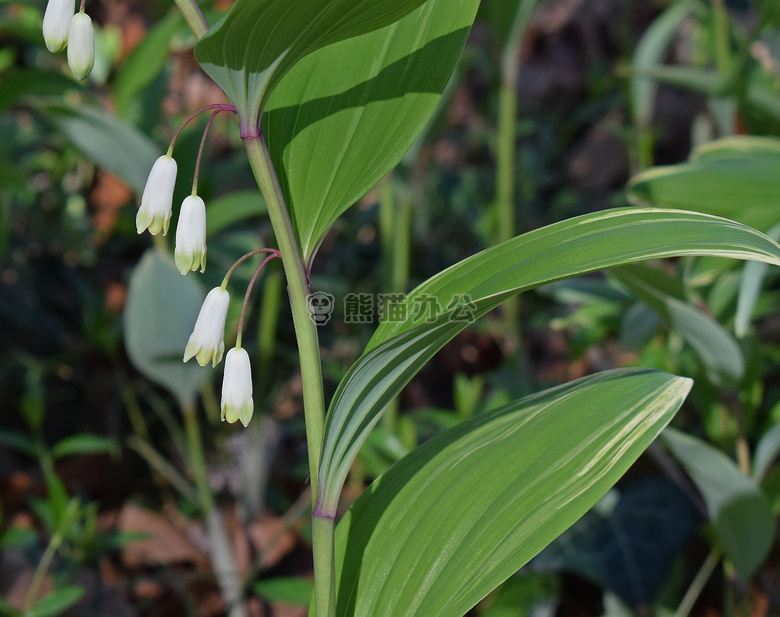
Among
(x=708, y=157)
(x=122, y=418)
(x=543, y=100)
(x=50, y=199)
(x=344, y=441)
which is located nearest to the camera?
(x=344, y=441)

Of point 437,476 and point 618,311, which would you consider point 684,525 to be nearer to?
point 618,311

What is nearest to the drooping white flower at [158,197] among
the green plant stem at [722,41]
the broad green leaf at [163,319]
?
the broad green leaf at [163,319]

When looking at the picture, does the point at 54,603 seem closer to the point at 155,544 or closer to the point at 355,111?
the point at 155,544

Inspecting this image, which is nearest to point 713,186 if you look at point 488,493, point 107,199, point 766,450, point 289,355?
point 766,450

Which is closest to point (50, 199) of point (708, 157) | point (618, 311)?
point (618, 311)

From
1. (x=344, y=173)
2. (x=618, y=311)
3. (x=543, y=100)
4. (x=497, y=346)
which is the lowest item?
(x=344, y=173)

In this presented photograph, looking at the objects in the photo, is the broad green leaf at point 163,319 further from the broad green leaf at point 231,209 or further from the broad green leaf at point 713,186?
the broad green leaf at point 713,186

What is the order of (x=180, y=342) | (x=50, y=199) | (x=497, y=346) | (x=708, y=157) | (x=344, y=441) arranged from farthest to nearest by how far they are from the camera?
(x=497, y=346) → (x=50, y=199) → (x=180, y=342) → (x=708, y=157) → (x=344, y=441)
